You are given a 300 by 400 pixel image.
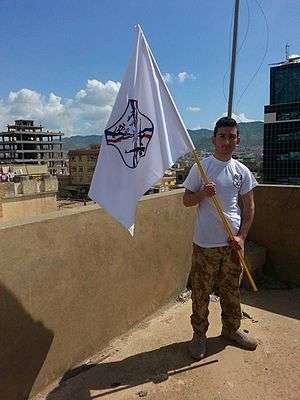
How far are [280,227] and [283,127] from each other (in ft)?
257

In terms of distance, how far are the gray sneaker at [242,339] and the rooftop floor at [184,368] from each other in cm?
5

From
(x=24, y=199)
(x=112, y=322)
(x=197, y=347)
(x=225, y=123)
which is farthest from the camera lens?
(x=24, y=199)

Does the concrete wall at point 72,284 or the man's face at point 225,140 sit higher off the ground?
the man's face at point 225,140

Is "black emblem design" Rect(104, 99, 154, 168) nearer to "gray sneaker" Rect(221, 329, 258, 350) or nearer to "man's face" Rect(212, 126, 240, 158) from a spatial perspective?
"man's face" Rect(212, 126, 240, 158)

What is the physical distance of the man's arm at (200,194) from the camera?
8.95 ft

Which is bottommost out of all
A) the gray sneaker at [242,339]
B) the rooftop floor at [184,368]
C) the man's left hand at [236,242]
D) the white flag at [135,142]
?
the rooftop floor at [184,368]

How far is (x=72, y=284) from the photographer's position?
2.94 meters

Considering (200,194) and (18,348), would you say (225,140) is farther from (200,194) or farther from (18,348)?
(18,348)

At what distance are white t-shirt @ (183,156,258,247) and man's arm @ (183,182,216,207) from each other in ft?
0.21

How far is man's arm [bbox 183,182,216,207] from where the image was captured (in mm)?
2727

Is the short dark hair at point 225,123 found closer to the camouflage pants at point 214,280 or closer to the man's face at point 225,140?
the man's face at point 225,140

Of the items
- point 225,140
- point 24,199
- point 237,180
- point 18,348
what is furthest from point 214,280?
point 24,199

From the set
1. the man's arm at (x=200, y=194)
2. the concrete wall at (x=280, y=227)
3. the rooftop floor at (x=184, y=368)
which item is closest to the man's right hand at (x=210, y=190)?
the man's arm at (x=200, y=194)

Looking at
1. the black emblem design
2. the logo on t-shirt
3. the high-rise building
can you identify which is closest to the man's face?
the logo on t-shirt
